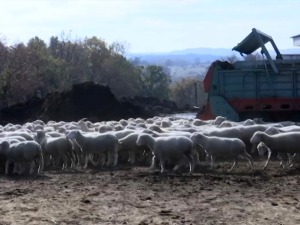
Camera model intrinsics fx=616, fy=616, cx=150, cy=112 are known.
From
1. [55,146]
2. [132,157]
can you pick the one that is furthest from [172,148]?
[55,146]

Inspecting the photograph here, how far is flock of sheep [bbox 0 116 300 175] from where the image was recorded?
13.6 meters

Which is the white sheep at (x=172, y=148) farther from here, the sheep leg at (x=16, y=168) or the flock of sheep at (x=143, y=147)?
the sheep leg at (x=16, y=168)

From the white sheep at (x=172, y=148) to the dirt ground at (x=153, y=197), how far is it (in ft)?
1.48

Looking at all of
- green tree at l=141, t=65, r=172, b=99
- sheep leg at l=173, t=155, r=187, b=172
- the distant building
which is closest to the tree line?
green tree at l=141, t=65, r=172, b=99

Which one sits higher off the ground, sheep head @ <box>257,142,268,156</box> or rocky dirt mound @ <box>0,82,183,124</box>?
rocky dirt mound @ <box>0,82,183,124</box>

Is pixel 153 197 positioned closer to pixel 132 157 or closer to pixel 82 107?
pixel 132 157

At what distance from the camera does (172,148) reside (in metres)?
13.5

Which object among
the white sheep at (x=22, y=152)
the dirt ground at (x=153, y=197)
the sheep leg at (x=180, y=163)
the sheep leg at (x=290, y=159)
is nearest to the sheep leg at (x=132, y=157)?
the dirt ground at (x=153, y=197)

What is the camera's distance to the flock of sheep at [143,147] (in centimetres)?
1362

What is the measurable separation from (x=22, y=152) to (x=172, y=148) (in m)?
3.31

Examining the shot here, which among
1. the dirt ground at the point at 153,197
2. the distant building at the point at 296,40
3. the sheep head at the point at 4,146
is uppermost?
the distant building at the point at 296,40

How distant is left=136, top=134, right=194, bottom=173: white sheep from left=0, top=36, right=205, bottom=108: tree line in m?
32.2

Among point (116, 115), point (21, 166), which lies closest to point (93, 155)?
point (21, 166)

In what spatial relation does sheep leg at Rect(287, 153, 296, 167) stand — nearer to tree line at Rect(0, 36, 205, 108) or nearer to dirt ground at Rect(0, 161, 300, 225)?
dirt ground at Rect(0, 161, 300, 225)
